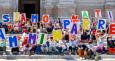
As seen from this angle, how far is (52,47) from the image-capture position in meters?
32.2

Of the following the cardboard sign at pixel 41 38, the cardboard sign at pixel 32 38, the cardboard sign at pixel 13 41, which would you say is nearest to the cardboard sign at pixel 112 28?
the cardboard sign at pixel 41 38

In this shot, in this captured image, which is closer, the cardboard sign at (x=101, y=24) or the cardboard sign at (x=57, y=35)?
the cardboard sign at (x=57, y=35)

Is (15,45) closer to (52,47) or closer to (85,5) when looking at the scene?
(52,47)

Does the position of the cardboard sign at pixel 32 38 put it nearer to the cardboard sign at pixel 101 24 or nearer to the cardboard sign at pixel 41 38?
the cardboard sign at pixel 41 38

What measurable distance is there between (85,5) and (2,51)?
49.5ft

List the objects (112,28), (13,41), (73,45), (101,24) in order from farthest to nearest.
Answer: (101,24)
(112,28)
(73,45)
(13,41)

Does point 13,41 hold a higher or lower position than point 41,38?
lower

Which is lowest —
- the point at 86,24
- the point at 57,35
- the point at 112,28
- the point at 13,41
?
the point at 13,41

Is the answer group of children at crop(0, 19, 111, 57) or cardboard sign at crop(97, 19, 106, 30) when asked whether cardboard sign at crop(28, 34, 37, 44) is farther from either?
cardboard sign at crop(97, 19, 106, 30)

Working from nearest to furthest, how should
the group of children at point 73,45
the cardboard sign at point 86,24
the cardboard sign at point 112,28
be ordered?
the group of children at point 73,45 < the cardboard sign at point 112,28 < the cardboard sign at point 86,24

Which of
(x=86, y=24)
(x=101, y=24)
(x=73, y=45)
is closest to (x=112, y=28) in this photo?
(x=101, y=24)

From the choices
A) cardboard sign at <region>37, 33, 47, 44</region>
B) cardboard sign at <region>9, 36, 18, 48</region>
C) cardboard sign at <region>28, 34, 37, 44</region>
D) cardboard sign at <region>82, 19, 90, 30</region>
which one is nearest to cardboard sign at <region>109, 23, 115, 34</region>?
cardboard sign at <region>82, 19, 90, 30</region>

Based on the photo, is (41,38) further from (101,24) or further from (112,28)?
(112,28)

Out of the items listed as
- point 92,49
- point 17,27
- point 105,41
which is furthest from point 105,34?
point 17,27
